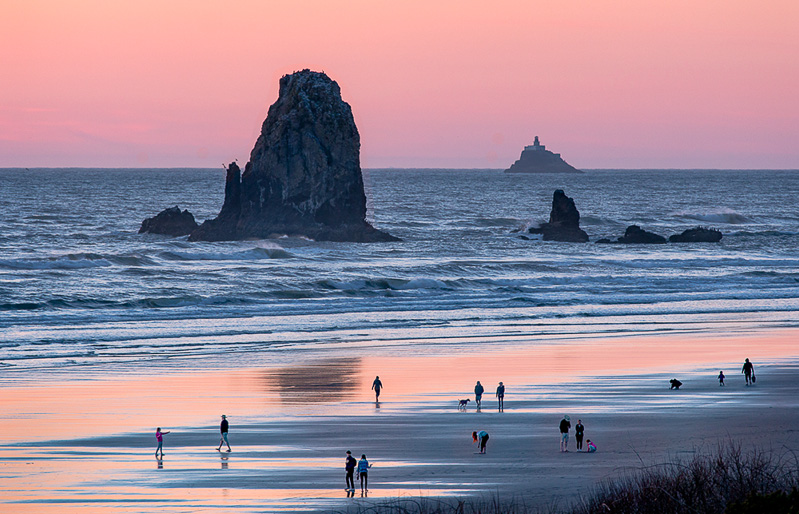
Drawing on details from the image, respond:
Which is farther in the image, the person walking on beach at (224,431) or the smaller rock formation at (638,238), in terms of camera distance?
the smaller rock formation at (638,238)

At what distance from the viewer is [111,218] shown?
10612 centimetres

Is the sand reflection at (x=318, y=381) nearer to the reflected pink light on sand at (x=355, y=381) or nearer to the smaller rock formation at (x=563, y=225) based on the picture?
the reflected pink light on sand at (x=355, y=381)

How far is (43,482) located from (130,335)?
1937 centimetres

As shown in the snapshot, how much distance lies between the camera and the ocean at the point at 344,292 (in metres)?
33.4

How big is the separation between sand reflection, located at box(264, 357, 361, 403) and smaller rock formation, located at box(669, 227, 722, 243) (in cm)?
5663

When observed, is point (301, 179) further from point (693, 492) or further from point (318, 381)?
point (693, 492)

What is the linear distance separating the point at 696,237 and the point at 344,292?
4227 cm

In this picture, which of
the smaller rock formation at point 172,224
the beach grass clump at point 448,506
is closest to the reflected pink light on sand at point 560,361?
the beach grass clump at point 448,506

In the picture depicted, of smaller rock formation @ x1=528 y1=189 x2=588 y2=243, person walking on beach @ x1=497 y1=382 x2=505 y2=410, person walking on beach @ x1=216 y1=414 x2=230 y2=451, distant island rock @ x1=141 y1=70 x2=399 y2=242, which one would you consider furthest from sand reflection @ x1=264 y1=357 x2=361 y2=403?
smaller rock formation @ x1=528 y1=189 x2=588 y2=243

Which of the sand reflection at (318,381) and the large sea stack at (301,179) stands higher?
the large sea stack at (301,179)

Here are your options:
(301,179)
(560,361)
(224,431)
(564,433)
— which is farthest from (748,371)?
(301,179)

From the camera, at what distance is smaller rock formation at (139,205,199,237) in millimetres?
81688

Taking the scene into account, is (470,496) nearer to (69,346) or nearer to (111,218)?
(69,346)

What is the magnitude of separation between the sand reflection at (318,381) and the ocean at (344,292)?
91.3 inches
